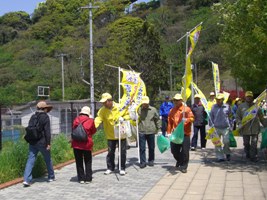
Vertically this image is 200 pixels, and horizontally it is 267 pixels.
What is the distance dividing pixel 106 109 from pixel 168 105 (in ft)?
24.4

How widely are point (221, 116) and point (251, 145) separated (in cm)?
104

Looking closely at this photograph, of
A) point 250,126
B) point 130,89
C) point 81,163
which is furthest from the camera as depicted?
point 250,126

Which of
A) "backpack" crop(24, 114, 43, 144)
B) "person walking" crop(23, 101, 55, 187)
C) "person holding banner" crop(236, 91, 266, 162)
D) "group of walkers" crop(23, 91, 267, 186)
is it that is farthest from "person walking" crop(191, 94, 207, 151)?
"backpack" crop(24, 114, 43, 144)

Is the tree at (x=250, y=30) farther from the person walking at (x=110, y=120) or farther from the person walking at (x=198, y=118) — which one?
the person walking at (x=110, y=120)

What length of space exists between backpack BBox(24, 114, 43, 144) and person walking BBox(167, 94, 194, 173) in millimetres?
3119

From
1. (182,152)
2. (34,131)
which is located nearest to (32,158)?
(34,131)

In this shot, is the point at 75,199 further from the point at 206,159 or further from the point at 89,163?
the point at 206,159

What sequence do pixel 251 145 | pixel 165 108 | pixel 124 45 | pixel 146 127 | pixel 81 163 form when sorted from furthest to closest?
pixel 124 45 → pixel 165 108 → pixel 251 145 → pixel 146 127 → pixel 81 163

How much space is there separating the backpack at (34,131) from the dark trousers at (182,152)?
10.3 feet

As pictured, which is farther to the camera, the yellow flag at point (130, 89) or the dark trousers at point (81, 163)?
the yellow flag at point (130, 89)

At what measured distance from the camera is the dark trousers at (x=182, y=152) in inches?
394

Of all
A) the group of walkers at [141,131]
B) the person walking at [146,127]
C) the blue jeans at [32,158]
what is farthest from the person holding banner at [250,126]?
the blue jeans at [32,158]

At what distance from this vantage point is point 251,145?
11188 mm

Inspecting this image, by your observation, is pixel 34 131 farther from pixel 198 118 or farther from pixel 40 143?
pixel 198 118
